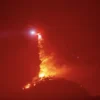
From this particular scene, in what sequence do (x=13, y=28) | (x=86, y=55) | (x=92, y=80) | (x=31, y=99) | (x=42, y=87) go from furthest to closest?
(x=13, y=28), (x=86, y=55), (x=92, y=80), (x=42, y=87), (x=31, y=99)

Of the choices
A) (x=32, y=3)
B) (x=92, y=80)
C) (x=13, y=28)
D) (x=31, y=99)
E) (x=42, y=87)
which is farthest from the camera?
(x=32, y=3)

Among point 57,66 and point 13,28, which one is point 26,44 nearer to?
point 13,28

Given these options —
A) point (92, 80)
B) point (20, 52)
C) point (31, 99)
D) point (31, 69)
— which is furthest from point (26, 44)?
point (31, 99)

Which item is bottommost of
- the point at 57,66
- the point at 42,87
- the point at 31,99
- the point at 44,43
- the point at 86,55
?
the point at 31,99

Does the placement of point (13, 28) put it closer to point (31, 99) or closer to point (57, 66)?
point (57, 66)

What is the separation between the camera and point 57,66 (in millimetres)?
17969

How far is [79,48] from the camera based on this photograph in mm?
20734

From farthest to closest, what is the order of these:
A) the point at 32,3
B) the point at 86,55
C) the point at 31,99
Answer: the point at 32,3
the point at 86,55
the point at 31,99

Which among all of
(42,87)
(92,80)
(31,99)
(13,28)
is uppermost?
(13,28)

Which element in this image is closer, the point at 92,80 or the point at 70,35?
the point at 92,80

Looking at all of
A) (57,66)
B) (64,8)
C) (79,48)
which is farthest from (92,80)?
(64,8)

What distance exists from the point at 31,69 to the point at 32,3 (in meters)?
5.92

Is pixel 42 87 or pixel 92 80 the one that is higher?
pixel 92 80

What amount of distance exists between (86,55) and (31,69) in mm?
3062
